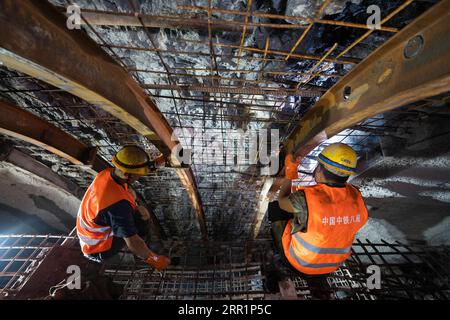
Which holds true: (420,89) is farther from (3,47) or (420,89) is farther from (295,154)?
(3,47)

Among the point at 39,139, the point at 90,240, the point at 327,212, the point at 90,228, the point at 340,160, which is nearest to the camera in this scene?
the point at 327,212

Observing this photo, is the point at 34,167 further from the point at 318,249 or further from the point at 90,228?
the point at 318,249

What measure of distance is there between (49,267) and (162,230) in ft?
13.3

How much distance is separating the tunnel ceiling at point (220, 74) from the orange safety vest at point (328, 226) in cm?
134

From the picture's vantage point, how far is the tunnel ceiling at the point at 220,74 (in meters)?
2.38

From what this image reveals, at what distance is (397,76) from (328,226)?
1.58 metres

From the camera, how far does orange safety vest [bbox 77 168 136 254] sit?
9.74 ft

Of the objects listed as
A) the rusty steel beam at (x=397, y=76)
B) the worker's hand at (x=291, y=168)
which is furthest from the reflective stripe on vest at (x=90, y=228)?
the rusty steel beam at (x=397, y=76)

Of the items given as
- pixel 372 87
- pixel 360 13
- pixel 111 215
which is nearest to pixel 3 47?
pixel 111 215

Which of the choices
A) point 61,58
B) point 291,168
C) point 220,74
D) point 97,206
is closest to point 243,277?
point 291,168

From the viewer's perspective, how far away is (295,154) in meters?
3.47

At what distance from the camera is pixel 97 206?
295cm

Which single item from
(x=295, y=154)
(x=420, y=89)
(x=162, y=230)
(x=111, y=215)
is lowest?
(x=162, y=230)

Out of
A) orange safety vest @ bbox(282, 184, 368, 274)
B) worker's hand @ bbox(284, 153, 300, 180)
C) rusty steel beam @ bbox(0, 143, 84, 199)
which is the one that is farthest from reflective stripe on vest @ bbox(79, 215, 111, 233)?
rusty steel beam @ bbox(0, 143, 84, 199)
